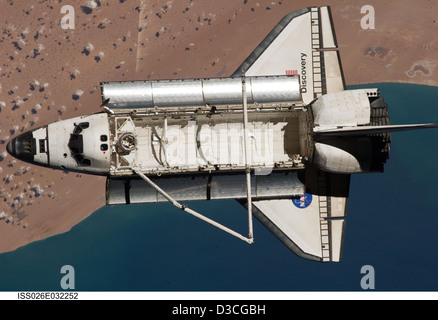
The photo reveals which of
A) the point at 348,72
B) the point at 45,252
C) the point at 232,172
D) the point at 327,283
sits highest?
the point at 348,72

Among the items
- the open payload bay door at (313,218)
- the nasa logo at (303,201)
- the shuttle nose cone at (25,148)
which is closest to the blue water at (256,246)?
the open payload bay door at (313,218)

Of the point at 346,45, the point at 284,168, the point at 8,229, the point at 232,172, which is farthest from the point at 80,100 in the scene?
the point at 346,45

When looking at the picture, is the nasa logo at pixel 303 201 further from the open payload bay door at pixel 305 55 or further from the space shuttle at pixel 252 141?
the open payload bay door at pixel 305 55

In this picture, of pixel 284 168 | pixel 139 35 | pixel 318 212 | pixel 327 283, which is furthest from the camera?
pixel 139 35

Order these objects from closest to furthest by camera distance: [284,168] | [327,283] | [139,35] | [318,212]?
1. [284,168]
2. [318,212]
3. [327,283]
4. [139,35]

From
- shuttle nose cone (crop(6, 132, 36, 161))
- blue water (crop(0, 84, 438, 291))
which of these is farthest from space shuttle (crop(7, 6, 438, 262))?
Result: blue water (crop(0, 84, 438, 291))

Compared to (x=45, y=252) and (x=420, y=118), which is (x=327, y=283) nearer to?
(x=420, y=118)

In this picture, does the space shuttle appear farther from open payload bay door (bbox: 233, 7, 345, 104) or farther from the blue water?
the blue water

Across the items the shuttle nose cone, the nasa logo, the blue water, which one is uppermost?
the shuttle nose cone

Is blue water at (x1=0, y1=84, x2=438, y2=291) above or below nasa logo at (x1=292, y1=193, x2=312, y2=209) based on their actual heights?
below
